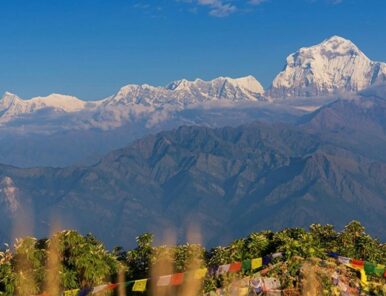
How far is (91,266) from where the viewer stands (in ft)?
216

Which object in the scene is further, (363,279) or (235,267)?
(235,267)

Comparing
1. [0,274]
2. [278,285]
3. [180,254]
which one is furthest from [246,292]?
[180,254]

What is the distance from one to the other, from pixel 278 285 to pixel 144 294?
60.0 ft

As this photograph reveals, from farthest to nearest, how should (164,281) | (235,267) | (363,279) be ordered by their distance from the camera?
(235,267)
(164,281)
(363,279)

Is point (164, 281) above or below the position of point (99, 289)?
above

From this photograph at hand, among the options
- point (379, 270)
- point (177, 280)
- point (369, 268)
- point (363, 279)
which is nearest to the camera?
point (379, 270)

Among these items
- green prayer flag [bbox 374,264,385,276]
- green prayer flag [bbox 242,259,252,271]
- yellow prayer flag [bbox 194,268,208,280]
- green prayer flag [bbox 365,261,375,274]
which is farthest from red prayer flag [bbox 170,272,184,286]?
green prayer flag [bbox 374,264,385,276]

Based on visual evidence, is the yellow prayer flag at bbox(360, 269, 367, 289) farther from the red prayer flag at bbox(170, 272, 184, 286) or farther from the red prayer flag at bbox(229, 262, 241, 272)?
the red prayer flag at bbox(170, 272, 184, 286)

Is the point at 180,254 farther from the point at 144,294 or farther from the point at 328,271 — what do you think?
the point at 328,271

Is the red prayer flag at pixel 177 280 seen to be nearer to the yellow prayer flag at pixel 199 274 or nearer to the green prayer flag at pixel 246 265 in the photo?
the yellow prayer flag at pixel 199 274

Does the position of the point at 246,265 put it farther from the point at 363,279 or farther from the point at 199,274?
the point at 363,279

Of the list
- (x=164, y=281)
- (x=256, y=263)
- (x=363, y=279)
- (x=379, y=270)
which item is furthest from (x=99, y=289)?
(x=379, y=270)

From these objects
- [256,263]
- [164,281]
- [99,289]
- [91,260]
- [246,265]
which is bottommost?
[99,289]

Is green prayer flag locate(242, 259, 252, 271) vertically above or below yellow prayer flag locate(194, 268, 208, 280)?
above
